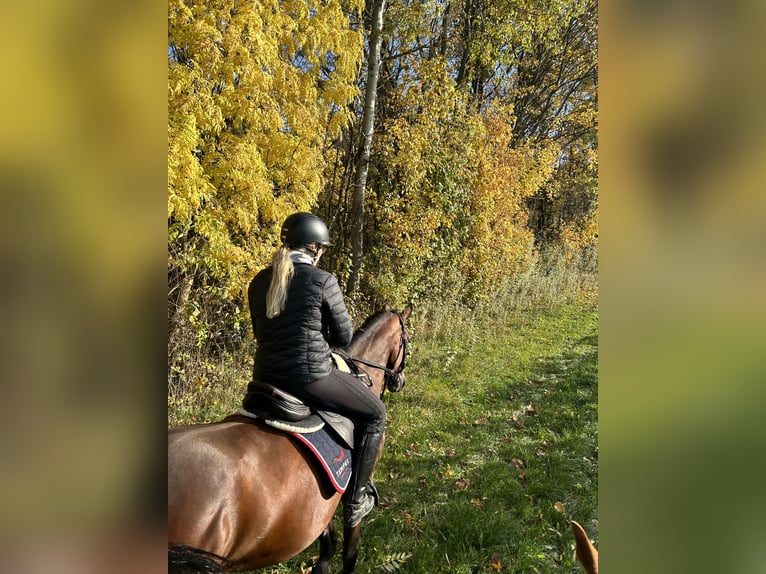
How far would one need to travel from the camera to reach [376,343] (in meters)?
3.64

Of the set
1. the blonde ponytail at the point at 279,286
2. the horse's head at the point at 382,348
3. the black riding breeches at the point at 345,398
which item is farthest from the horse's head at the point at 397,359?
the blonde ponytail at the point at 279,286

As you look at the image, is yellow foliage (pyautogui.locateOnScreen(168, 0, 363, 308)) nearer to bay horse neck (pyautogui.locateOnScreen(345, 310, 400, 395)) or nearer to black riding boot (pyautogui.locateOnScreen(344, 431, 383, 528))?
bay horse neck (pyautogui.locateOnScreen(345, 310, 400, 395))

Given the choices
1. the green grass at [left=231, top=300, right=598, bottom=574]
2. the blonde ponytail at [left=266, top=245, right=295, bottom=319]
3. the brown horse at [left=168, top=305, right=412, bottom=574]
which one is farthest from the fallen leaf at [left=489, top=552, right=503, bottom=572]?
the blonde ponytail at [left=266, top=245, right=295, bottom=319]

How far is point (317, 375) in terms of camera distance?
2.44m

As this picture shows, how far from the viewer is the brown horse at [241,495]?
5.93 ft

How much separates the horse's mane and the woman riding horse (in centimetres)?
76

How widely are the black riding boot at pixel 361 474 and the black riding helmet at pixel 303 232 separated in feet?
4.01

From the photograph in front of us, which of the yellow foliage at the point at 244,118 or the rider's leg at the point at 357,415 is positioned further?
the yellow foliage at the point at 244,118

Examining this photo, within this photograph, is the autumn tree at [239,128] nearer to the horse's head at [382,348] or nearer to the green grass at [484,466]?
the horse's head at [382,348]

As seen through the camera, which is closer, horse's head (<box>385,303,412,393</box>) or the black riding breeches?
the black riding breeches

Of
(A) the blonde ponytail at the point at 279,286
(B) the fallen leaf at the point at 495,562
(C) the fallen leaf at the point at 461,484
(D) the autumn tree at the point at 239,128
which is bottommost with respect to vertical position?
(B) the fallen leaf at the point at 495,562

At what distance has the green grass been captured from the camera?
3158 millimetres
